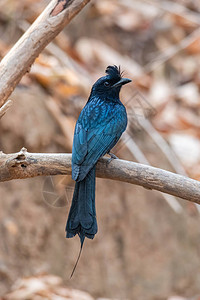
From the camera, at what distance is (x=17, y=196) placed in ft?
14.6

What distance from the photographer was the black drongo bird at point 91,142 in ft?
8.34

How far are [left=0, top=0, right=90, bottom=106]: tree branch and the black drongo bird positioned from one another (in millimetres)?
529

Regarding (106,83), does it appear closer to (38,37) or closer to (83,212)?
(38,37)

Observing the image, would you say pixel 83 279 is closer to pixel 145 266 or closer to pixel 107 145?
pixel 145 266

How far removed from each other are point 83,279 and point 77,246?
0.35m

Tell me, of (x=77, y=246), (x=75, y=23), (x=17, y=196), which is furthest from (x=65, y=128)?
(x=75, y=23)

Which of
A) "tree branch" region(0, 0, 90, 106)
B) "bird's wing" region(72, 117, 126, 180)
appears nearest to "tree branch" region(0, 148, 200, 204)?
"bird's wing" region(72, 117, 126, 180)

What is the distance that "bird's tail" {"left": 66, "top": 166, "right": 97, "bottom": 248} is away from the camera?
252 cm

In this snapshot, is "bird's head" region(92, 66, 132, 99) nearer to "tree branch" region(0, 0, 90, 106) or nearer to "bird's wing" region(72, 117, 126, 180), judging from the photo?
"bird's wing" region(72, 117, 126, 180)

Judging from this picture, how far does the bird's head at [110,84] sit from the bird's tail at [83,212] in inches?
34.2

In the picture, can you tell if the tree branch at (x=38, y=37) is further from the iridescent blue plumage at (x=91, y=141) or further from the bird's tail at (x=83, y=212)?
the bird's tail at (x=83, y=212)

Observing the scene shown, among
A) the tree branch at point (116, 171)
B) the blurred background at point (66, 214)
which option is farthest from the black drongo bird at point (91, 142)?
the blurred background at point (66, 214)

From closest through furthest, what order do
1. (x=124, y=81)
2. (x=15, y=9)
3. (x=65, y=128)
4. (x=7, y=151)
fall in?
(x=124, y=81), (x=7, y=151), (x=65, y=128), (x=15, y=9)

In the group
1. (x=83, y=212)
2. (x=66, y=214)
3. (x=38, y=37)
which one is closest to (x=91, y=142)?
(x=83, y=212)
